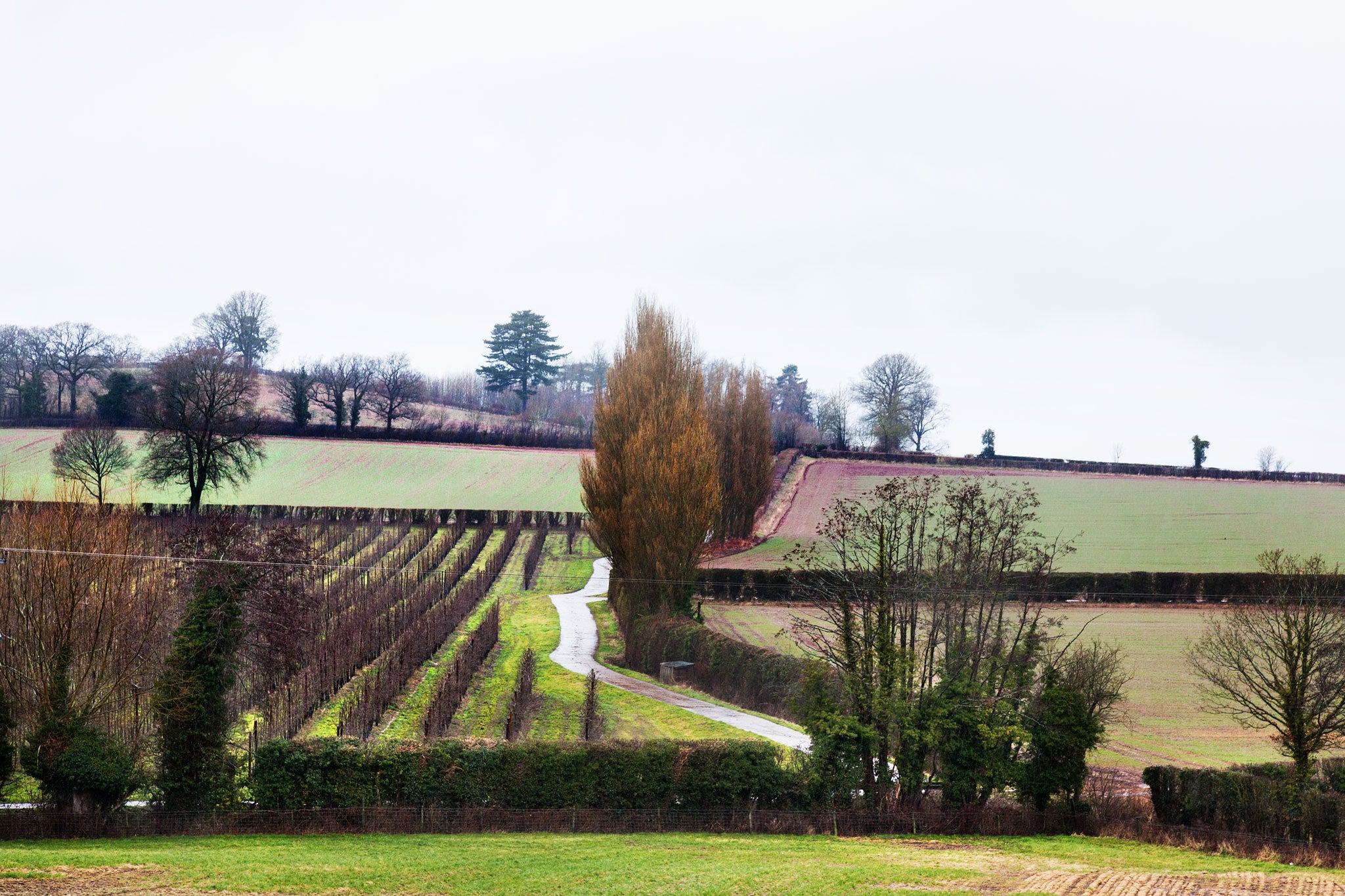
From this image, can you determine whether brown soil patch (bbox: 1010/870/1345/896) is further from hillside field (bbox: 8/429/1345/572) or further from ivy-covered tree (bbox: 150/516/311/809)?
hillside field (bbox: 8/429/1345/572)

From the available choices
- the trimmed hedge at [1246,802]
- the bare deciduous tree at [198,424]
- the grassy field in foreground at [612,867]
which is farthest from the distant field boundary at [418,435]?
the grassy field in foreground at [612,867]

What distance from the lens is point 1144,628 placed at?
127 ft

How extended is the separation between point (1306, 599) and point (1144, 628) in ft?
49.5

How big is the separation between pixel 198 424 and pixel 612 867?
5121 cm

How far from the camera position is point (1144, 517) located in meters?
60.7

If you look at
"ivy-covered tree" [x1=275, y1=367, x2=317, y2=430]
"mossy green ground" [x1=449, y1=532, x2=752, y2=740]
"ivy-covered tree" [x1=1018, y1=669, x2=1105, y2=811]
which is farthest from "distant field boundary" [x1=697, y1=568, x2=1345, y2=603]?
"ivy-covered tree" [x1=275, y1=367, x2=317, y2=430]

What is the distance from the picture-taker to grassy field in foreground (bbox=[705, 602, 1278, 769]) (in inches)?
1004

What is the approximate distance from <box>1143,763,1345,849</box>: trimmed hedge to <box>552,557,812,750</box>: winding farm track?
24.9ft

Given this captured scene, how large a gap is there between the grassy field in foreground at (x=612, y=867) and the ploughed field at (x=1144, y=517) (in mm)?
30924

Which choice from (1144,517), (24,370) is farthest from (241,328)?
(1144,517)

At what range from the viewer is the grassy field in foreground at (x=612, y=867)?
14133 mm

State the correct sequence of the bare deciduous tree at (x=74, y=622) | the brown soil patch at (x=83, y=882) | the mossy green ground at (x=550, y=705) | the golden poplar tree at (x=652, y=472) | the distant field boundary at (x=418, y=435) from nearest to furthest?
the brown soil patch at (x=83, y=882) → the bare deciduous tree at (x=74, y=622) → the mossy green ground at (x=550, y=705) → the golden poplar tree at (x=652, y=472) → the distant field boundary at (x=418, y=435)

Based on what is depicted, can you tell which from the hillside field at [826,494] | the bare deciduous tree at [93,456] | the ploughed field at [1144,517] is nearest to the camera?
the ploughed field at [1144,517]

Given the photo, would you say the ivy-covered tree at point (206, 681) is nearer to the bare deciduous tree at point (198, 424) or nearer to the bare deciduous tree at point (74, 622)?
the bare deciduous tree at point (74, 622)
